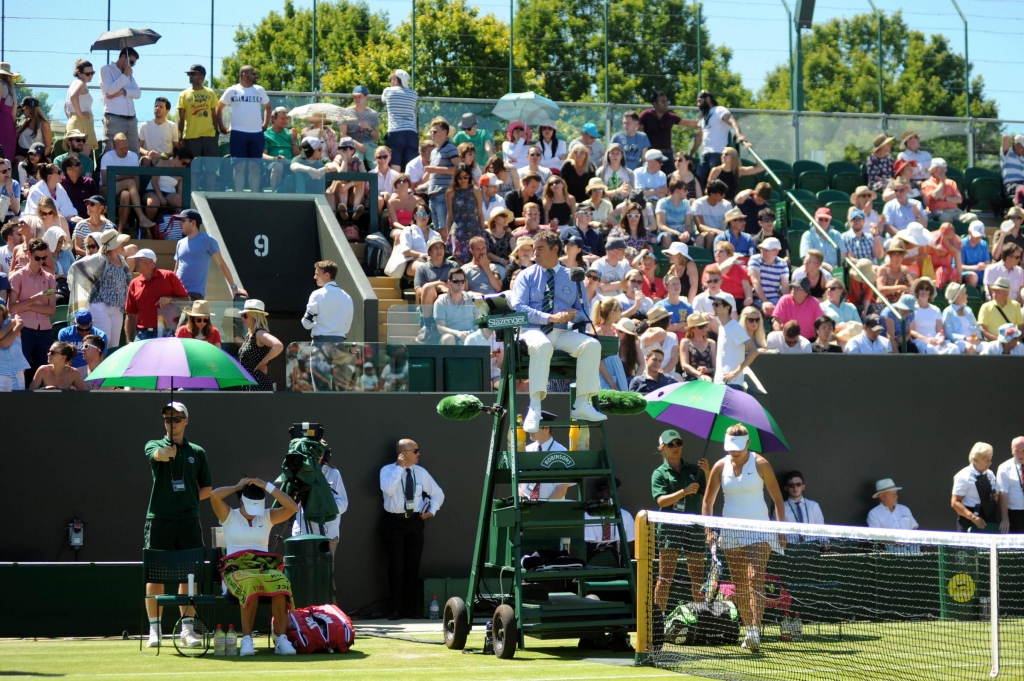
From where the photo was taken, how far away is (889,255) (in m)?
18.3

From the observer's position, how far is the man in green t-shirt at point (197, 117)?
18.5 metres

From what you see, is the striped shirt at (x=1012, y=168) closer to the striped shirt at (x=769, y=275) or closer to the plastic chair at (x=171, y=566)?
the striped shirt at (x=769, y=275)

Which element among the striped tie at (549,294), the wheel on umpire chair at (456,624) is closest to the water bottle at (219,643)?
the wheel on umpire chair at (456,624)

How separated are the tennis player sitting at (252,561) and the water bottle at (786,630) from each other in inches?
156

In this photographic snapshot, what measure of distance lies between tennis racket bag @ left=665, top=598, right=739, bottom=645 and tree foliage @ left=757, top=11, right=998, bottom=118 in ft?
158

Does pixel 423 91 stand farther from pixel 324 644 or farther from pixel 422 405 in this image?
pixel 324 644

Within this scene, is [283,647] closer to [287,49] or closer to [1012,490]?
[1012,490]

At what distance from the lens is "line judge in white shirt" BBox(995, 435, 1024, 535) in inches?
610

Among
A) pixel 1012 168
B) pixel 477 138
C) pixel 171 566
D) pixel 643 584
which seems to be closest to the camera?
pixel 643 584

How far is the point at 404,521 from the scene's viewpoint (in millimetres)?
13977

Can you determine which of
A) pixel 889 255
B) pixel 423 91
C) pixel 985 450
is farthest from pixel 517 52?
pixel 985 450

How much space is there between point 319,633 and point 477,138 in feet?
38.0

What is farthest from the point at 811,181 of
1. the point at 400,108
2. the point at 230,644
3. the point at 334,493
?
the point at 230,644

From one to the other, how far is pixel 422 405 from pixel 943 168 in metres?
11.2
